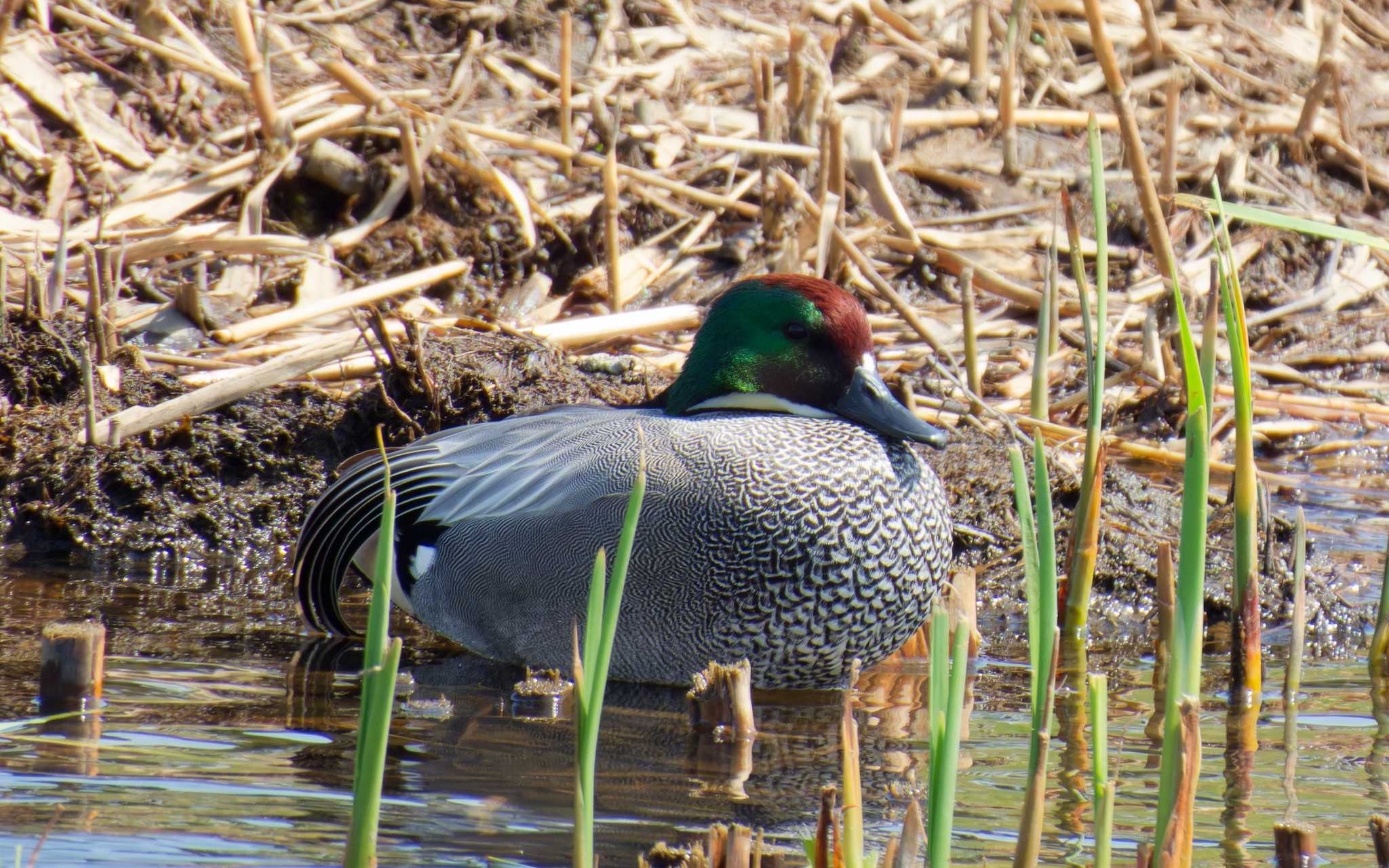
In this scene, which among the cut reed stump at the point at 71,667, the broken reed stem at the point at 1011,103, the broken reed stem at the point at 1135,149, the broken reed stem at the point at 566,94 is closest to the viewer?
the cut reed stump at the point at 71,667

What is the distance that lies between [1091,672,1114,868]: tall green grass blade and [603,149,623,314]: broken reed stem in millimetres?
3992

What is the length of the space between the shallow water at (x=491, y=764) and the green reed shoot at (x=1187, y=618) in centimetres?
74

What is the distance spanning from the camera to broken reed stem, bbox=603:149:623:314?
19.2 feet

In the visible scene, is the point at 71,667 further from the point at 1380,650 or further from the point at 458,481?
the point at 1380,650

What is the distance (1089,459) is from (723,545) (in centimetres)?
90

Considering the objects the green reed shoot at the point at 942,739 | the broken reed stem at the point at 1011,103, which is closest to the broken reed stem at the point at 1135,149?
the broken reed stem at the point at 1011,103

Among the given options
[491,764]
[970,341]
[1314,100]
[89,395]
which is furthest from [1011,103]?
[491,764]

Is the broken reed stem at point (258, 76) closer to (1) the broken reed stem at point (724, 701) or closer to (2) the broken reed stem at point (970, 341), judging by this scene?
(2) the broken reed stem at point (970, 341)

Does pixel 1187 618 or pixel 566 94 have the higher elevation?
pixel 566 94

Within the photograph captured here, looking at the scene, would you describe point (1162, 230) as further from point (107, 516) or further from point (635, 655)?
point (107, 516)

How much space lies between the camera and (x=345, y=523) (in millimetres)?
4277

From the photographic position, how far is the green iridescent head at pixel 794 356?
399 cm

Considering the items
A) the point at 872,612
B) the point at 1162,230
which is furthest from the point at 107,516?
the point at 1162,230

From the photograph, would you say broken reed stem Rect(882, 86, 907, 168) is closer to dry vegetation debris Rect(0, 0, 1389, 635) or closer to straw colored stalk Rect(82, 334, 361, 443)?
dry vegetation debris Rect(0, 0, 1389, 635)
